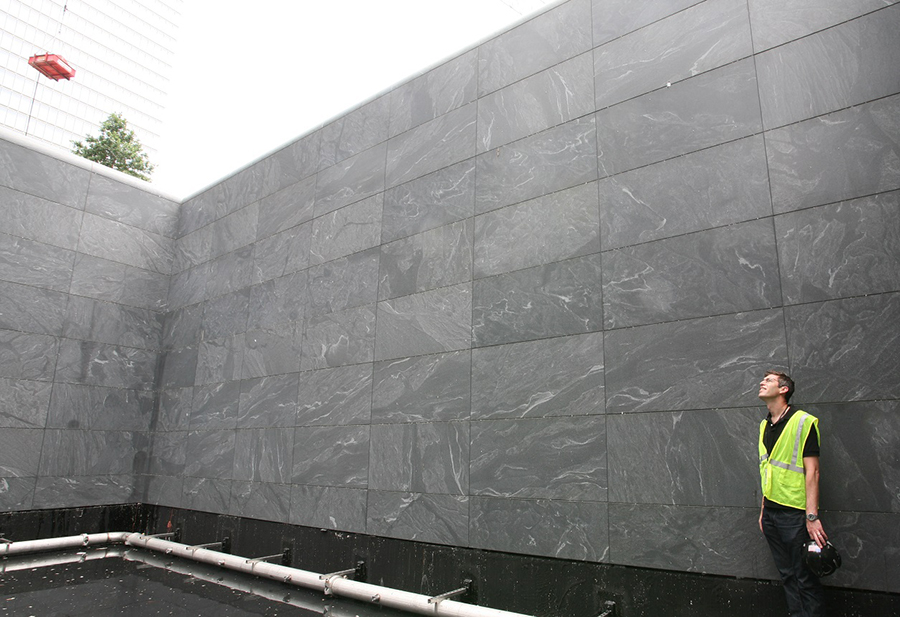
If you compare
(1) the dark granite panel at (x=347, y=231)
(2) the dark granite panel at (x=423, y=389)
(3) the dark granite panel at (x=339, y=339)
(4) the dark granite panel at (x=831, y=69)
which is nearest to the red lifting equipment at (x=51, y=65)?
(1) the dark granite panel at (x=347, y=231)

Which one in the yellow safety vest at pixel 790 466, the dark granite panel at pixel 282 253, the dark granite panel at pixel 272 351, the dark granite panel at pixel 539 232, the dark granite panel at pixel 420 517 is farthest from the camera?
the dark granite panel at pixel 282 253

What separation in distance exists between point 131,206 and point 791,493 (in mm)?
9847

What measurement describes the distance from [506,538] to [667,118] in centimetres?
362

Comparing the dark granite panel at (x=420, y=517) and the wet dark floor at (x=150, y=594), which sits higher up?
the dark granite panel at (x=420, y=517)

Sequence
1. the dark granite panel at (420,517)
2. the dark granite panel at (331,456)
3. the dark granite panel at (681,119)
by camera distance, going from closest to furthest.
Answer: the dark granite panel at (681,119), the dark granite panel at (420,517), the dark granite panel at (331,456)

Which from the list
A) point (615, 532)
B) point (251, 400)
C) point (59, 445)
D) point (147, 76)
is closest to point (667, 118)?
point (615, 532)

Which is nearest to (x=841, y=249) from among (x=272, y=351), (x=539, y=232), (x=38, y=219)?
(x=539, y=232)

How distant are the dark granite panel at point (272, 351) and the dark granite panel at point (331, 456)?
2.96 ft

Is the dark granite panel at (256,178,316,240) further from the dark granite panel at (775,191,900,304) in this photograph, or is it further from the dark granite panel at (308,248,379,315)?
the dark granite panel at (775,191,900,304)

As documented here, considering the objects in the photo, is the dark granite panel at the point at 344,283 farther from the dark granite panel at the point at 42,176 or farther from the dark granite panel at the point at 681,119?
the dark granite panel at the point at 42,176

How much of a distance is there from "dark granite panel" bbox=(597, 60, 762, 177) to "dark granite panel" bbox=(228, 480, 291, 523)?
16.7 ft

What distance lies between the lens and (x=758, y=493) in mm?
3719

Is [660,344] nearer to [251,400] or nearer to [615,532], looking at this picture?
[615,532]

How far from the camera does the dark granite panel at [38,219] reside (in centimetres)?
823
